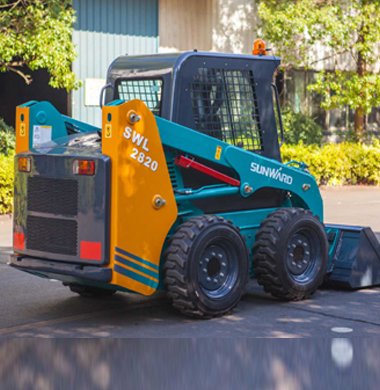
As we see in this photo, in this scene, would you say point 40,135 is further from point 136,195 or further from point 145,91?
point 136,195

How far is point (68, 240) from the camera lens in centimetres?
654

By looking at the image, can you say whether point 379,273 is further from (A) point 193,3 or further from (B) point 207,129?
(A) point 193,3

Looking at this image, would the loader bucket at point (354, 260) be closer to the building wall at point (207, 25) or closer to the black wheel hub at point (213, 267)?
the black wheel hub at point (213, 267)

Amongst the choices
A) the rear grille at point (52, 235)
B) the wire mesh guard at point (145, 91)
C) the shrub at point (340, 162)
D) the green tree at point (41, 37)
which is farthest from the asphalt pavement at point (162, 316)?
the shrub at point (340, 162)

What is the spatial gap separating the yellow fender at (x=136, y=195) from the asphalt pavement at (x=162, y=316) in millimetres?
467

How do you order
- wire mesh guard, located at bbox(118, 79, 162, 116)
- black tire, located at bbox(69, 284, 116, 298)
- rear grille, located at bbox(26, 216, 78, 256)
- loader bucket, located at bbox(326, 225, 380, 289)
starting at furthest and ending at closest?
loader bucket, located at bbox(326, 225, 380, 289), black tire, located at bbox(69, 284, 116, 298), wire mesh guard, located at bbox(118, 79, 162, 116), rear grille, located at bbox(26, 216, 78, 256)

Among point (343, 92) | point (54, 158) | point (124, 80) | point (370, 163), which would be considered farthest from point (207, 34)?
point (54, 158)

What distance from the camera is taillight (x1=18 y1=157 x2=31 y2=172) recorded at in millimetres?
6821

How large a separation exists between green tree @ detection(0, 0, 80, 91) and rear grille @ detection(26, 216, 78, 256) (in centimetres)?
961

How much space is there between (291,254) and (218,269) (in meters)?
0.89

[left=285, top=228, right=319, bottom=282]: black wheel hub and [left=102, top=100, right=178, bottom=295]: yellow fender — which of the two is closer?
[left=102, top=100, right=178, bottom=295]: yellow fender

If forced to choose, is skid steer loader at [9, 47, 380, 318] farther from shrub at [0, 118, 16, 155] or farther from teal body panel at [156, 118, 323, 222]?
shrub at [0, 118, 16, 155]

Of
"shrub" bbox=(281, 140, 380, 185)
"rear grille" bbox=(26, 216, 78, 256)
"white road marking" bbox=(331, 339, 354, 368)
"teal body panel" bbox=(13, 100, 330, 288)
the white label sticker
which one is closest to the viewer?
"white road marking" bbox=(331, 339, 354, 368)

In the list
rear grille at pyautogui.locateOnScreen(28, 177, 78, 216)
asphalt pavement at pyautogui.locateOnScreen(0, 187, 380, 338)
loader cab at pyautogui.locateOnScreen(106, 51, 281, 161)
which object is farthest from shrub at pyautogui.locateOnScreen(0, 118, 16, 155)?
rear grille at pyautogui.locateOnScreen(28, 177, 78, 216)
